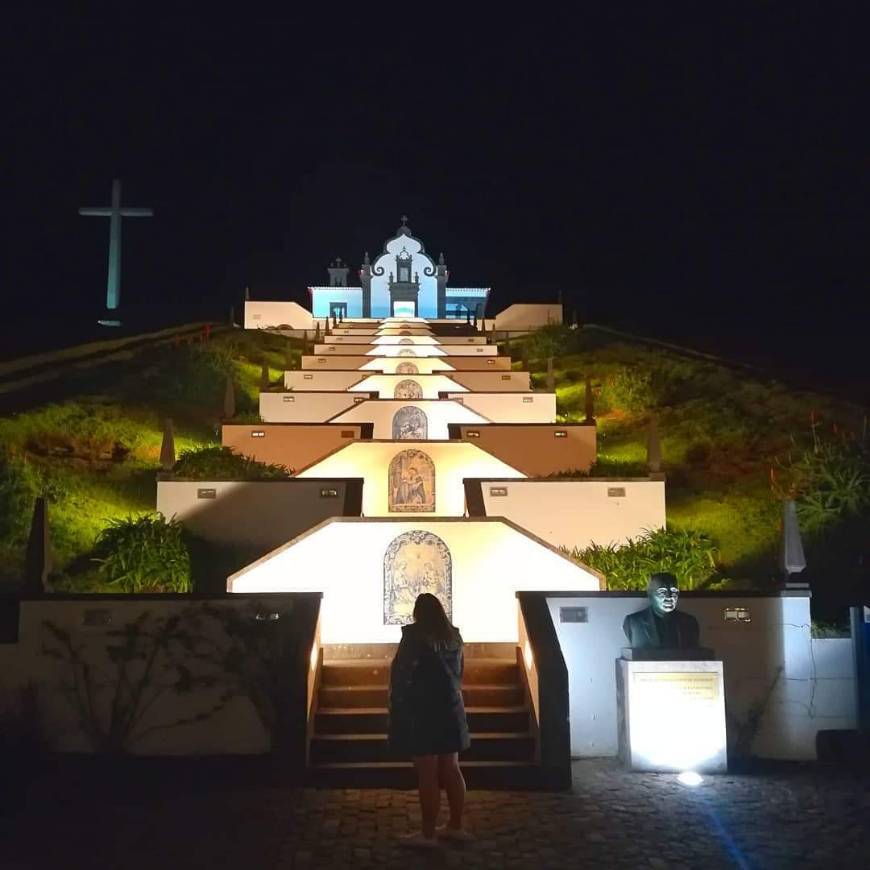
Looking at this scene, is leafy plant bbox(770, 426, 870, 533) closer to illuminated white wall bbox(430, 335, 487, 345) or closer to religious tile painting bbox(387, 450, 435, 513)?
religious tile painting bbox(387, 450, 435, 513)

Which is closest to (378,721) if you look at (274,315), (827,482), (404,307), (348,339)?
(827,482)

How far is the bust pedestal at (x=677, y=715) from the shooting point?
27.4ft

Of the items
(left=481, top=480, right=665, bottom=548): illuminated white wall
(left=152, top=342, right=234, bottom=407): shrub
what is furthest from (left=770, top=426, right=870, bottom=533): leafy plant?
(left=152, top=342, right=234, bottom=407): shrub

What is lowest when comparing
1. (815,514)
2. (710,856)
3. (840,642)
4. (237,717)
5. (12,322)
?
→ (710,856)

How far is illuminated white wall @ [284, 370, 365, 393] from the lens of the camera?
25469 millimetres

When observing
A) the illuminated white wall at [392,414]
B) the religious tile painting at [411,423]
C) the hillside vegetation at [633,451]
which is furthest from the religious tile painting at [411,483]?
the religious tile painting at [411,423]

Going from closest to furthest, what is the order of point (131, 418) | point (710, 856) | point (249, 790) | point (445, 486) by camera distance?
point (710, 856), point (249, 790), point (445, 486), point (131, 418)

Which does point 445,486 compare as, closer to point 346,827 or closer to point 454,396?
point 454,396

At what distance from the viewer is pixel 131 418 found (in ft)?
67.0

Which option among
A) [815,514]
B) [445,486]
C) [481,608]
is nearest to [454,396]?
[445,486]

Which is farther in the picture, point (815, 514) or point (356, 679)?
point (815, 514)

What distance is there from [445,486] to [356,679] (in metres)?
A: 6.22

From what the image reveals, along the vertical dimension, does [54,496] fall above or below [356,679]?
above

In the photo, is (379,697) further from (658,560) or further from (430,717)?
(658,560)
